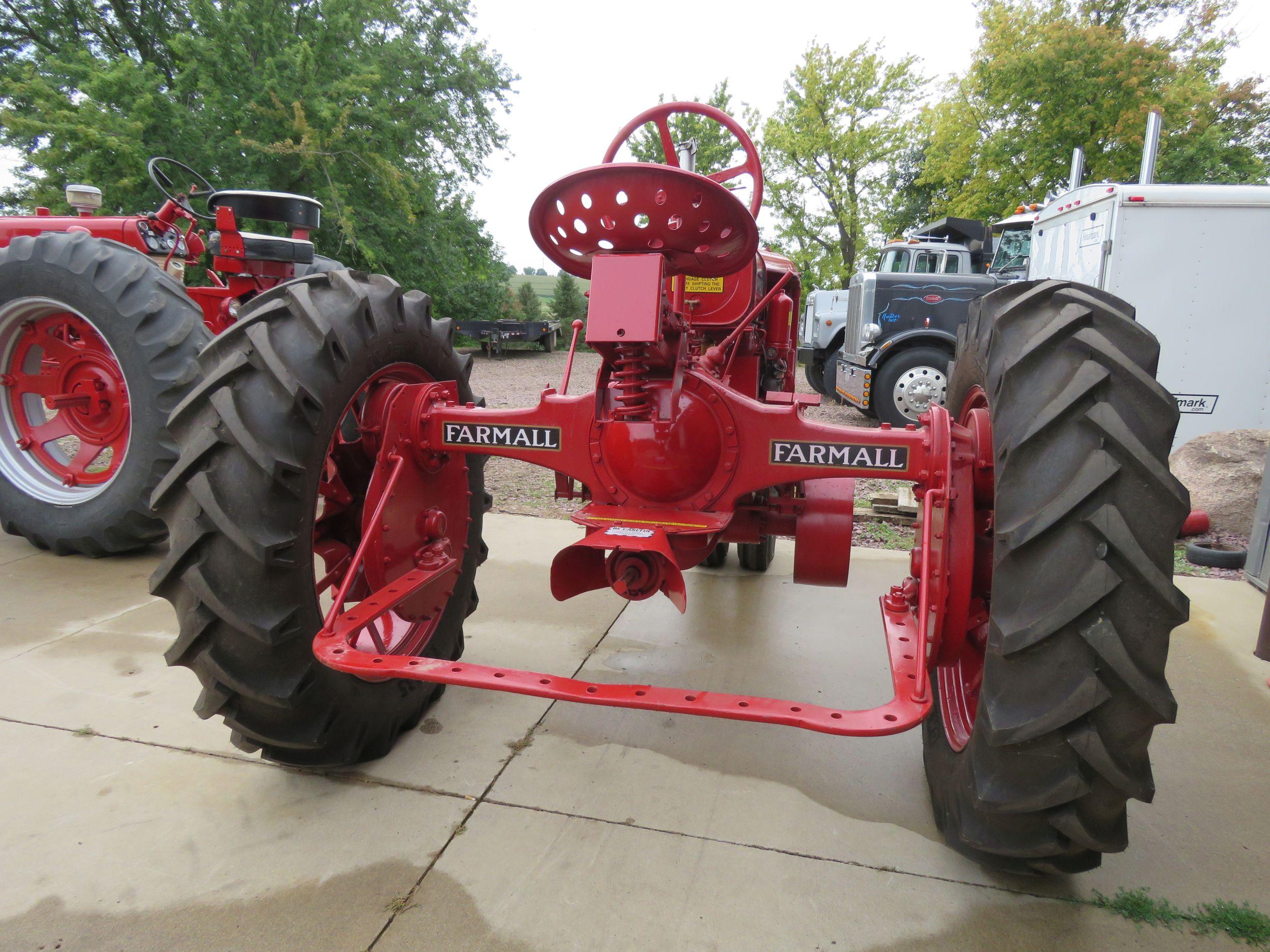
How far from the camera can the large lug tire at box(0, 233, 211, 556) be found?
400 cm

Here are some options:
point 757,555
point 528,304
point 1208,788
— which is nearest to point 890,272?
point 757,555

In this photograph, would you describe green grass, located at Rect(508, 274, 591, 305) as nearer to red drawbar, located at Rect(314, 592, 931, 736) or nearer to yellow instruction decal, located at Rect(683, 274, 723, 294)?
yellow instruction decal, located at Rect(683, 274, 723, 294)

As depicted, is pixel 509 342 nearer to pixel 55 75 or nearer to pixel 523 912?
pixel 55 75

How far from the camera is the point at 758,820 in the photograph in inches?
86.5

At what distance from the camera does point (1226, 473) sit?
209 inches

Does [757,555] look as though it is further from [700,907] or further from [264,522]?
[264,522]

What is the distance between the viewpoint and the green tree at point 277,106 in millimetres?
11641

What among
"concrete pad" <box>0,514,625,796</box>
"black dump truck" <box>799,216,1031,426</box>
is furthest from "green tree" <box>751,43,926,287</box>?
"concrete pad" <box>0,514,625,796</box>

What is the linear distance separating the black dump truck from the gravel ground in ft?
2.80

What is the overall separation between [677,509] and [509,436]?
2.00 ft

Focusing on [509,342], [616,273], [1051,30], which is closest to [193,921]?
[616,273]

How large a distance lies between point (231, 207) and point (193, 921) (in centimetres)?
522

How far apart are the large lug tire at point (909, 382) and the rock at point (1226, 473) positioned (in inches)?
131

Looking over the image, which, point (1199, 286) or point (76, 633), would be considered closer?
point (76, 633)
